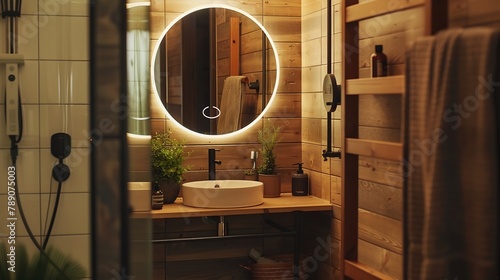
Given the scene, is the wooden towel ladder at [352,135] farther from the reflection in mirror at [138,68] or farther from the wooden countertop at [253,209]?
the reflection in mirror at [138,68]

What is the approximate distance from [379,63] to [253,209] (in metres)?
1.12

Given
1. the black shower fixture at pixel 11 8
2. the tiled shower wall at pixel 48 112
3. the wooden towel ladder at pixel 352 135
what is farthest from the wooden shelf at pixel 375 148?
the black shower fixture at pixel 11 8

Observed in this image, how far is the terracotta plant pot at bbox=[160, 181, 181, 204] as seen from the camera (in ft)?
10.9

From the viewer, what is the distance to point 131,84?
115 cm

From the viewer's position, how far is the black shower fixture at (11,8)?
89.3 inches

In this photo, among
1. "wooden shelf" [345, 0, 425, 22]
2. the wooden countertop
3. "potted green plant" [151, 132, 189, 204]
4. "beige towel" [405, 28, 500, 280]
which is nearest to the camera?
"beige towel" [405, 28, 500, 280]

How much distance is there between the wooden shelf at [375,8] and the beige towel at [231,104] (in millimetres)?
1136

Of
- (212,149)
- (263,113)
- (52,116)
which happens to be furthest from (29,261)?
(263,113)

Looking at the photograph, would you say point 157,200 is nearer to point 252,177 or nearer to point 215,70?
point 252,177

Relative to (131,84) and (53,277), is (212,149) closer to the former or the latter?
(53,277)

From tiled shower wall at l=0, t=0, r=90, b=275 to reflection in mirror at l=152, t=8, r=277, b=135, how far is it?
1166mm

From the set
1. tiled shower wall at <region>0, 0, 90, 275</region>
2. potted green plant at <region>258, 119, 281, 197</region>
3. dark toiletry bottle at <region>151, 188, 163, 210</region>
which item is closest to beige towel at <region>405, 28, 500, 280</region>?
tiled shower wall at <region>0, 0, 90, 275</region>

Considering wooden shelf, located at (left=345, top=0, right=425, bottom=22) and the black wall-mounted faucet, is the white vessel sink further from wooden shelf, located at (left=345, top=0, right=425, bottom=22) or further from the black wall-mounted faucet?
wooden shelf, located at (left=345, top=0, right=425, bottom=22)

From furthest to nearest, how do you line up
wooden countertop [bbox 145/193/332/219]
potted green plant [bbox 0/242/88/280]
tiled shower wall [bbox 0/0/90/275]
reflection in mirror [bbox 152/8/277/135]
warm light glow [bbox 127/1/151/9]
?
reflection in mirror [bbox 152/8/277/135]
wooden countertop [bbox 145/193/332/219]
tiled shower wall [bbox 0/0/90/275]
potted green plant [bbox 0/242/88/280]
warm light glow [bbox 127/1/151/9]
